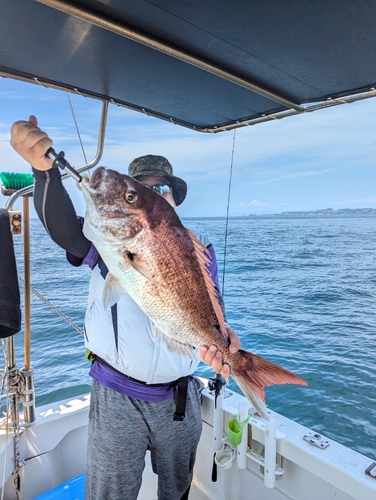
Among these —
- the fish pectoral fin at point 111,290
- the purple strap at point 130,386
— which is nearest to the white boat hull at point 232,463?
the purple strap at point 130,386

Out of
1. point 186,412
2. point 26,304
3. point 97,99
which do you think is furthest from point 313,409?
point 97,99

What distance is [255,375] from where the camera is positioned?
5.09ft

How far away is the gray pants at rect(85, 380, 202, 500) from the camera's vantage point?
1845mm

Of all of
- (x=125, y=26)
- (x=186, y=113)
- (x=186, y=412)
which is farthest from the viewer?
(x=186, y=113)

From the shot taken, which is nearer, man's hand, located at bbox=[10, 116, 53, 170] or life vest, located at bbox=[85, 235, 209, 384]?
man's hand, located at bbox=[10, 116, 53, 170]

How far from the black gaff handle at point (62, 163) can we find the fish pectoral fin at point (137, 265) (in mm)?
332

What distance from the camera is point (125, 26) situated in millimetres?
1704

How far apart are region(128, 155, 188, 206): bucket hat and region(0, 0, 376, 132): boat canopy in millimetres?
521

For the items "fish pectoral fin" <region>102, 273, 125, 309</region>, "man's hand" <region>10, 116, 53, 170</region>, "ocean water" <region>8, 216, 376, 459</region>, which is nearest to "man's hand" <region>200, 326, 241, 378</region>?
"fish pectoral fin" <region>102, 273, 125, 309</region>

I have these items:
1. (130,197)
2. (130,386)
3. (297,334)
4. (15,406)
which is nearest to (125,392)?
(130,386)

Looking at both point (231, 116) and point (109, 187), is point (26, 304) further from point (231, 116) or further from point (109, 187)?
point (231, 116)

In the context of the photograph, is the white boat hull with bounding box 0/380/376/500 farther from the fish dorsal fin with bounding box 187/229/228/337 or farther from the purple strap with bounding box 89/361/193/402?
the fish dorsal fin with bounding box 187/229/228/337

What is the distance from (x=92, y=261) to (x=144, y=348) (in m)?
0.51

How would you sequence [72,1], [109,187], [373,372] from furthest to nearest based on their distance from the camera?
[373,372]
[72,1]
[109,187]
